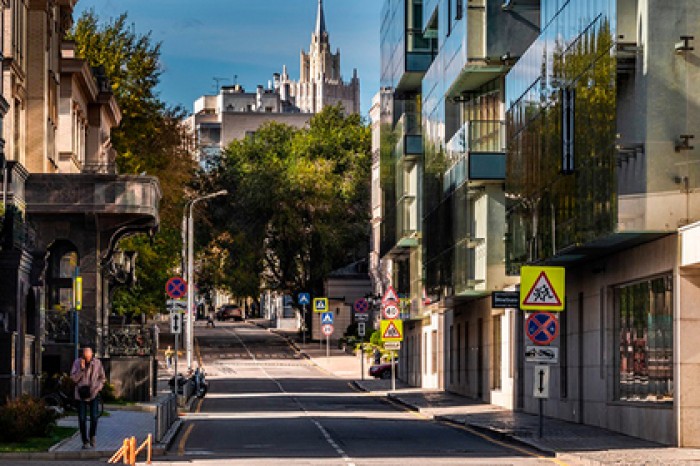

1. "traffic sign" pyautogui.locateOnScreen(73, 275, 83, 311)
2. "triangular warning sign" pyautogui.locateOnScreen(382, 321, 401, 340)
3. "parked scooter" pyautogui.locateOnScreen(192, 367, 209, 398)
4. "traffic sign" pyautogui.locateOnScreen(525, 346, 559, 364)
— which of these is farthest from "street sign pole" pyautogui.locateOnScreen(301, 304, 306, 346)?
"traffic sign" pyautogui.locateOnScreen(525, 346, 559, 364)

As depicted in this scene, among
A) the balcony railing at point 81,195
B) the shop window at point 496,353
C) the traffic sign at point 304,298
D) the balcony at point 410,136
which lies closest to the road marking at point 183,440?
the balcony railing at point 81,195

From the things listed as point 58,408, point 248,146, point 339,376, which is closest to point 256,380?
point 339,376

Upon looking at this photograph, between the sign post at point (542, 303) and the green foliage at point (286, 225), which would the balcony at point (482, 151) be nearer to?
the sign post at point (542, 303)

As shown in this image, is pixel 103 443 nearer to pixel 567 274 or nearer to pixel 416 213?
pixel 567 274

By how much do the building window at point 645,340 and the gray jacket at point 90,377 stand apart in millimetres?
10017

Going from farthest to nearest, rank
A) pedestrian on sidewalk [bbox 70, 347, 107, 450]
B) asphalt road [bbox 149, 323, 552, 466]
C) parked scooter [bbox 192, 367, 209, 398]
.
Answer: parked scooter [bbox 192, 367, 209, 398], pedestrian on sidewalk [bbox 70, 347, 107, 450], asphalt road [bbox 149, 323, 552, 466]

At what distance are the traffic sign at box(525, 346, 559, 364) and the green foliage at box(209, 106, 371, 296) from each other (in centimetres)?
7808

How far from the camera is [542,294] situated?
3098 cm

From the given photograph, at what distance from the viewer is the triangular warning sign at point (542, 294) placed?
31.0 metres

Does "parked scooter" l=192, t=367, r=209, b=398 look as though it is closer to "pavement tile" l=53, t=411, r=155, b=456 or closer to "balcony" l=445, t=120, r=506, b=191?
"balcony" l=445, t=120, r=506, b=191

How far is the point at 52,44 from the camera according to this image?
54.5 metres

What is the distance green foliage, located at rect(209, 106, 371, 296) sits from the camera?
110 m

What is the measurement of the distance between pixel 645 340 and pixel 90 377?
10.6 metres

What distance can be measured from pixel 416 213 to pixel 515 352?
22575 mm
